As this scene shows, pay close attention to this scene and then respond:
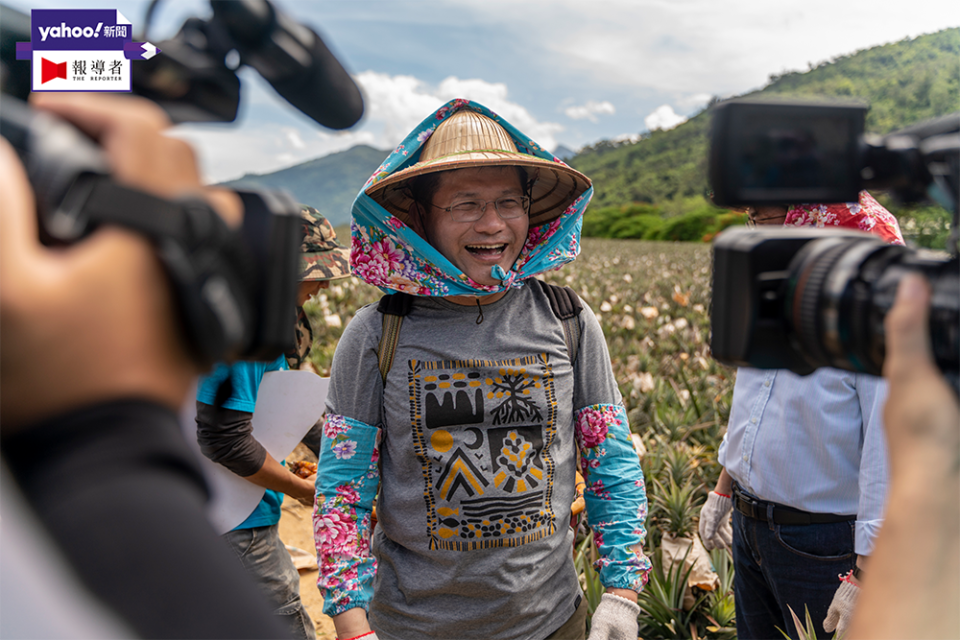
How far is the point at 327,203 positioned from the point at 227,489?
1.31m

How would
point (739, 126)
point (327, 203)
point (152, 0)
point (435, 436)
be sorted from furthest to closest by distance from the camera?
point (327, 203)
point (435, 436)
point (739, 126)
point (152, 0)

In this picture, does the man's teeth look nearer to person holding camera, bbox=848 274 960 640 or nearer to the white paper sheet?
the white paper sheet

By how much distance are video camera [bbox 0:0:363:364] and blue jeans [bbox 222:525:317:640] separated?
2.04 meters

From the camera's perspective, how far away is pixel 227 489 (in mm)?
2357

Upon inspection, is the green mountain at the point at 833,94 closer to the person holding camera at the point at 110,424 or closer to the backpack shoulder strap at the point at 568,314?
the backpack shoulder strap at the point at 568,314

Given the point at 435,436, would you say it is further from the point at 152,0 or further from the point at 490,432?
the point at 152,0

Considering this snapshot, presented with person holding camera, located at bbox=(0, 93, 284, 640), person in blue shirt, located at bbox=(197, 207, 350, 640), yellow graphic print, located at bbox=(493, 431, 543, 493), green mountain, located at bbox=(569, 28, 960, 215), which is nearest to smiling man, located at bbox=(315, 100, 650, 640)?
yellow graphic print, located at bbox=(493, 431, 543, 493)

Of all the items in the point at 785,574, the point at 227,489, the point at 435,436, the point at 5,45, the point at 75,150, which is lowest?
the point at 785,574

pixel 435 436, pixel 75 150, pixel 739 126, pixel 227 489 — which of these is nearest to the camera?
pixel 75 150

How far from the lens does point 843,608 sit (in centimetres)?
201

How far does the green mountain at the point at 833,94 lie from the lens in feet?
239

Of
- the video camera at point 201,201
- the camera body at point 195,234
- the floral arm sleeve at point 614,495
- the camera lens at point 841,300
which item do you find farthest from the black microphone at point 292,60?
the floral arm sleeve at point 614,495

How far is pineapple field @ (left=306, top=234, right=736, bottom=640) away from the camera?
3348 millimetres

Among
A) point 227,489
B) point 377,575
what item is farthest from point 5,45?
point 227,489
